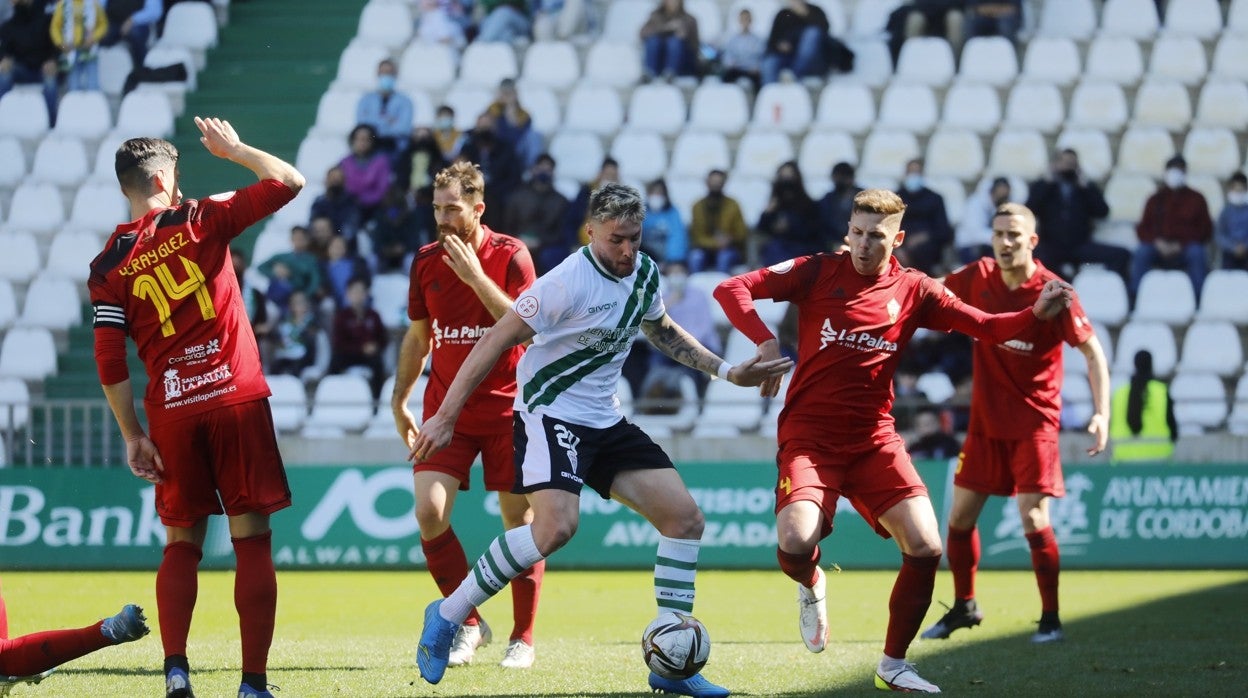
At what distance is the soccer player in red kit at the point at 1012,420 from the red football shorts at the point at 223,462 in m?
4.46

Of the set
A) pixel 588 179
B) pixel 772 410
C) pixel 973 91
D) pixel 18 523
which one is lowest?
pixel 18 523

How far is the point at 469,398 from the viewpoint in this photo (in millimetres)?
8281

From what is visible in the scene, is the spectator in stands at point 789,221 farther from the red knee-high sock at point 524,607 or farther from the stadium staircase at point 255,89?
the red knee-high sock at point 524,607

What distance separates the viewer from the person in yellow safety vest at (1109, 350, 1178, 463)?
14.1 m

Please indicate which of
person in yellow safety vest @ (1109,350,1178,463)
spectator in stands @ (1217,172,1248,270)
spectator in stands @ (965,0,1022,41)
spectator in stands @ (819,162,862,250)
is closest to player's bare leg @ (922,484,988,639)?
person in yellow safety vest @ (1109,350,1178,463)

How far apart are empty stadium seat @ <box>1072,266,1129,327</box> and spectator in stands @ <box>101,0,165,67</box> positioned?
39.6 feet

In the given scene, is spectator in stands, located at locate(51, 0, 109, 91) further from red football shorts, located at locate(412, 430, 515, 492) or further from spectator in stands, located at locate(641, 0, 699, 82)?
red football shorts, located at locate(412, 430, 515, 492)

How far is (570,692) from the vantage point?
7.16 metres

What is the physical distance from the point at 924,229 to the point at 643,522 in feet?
14.8

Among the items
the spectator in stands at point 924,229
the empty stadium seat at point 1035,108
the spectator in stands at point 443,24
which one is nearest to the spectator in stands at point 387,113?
the spectator in stands at point 443,24

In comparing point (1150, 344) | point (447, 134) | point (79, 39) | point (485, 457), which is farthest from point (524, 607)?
point (79, 39)

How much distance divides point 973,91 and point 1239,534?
6727 mm

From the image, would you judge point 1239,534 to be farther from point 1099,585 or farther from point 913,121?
point 913,121

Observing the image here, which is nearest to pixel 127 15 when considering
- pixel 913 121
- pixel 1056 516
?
pixel 913 121
